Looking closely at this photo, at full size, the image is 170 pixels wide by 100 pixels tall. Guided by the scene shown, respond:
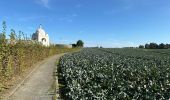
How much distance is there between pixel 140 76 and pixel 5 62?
807 cm

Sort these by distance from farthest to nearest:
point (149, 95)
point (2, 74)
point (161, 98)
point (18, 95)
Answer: point (2, 74), point (18, 95), point (149, 95), point (161, 98)

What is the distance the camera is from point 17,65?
68.0 feet

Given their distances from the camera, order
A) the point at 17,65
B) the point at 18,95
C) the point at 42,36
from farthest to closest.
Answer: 1. the point at 42,36
2. the point at 17,65
3. the point at 18,95

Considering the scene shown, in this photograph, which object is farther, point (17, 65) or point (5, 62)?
point (17, 65)

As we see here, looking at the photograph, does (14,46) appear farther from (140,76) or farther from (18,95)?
(140,76)

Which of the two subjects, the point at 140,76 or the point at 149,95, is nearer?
the point at 149,95

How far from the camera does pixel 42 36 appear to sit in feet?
280

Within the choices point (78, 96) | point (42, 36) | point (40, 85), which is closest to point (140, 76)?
point (40, 85)

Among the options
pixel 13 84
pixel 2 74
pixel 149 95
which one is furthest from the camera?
pixel 13 84

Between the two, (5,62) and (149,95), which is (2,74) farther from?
(149,95)

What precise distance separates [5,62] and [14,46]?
3.69 metres

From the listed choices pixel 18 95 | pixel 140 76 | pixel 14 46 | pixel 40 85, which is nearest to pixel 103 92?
pixel 18 95

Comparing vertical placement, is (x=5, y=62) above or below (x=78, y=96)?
above

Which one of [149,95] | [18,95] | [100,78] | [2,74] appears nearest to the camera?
[149,95]
